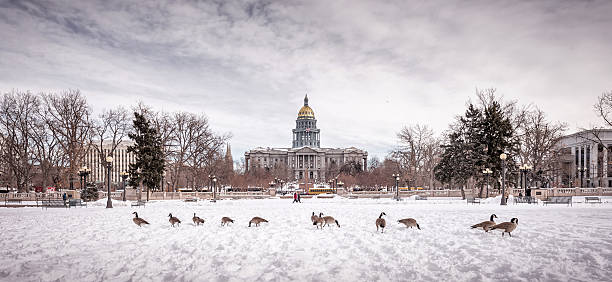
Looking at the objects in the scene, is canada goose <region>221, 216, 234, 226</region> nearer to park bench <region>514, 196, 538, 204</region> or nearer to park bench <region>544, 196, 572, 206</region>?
park bench <region>514, 196, 538, 204</region>

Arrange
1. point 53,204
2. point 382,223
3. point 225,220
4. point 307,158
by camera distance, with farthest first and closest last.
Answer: point 307,158 < point 53,204 < point 225,220 < point 382,223

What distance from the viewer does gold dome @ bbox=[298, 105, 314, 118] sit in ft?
591

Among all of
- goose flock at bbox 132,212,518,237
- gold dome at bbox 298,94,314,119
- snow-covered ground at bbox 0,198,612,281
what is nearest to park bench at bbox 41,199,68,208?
snow-covered ground at bbox 0,198,612,281

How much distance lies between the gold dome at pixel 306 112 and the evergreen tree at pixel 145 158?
462 feet

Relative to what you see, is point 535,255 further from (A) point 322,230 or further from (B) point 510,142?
(B) point 510,142

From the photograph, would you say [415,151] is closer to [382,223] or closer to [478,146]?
[478,146]

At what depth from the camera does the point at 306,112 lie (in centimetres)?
18038

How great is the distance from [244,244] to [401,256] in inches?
167

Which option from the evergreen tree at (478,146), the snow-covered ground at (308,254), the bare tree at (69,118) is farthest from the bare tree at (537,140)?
the bare tree at (69,118)

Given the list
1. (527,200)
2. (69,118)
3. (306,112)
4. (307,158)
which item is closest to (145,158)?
(69,118)

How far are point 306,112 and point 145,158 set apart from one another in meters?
143

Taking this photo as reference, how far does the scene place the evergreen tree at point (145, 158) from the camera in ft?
127

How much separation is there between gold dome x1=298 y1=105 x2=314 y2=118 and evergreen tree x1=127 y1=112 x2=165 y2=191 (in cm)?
14068

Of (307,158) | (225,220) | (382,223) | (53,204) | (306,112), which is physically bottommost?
(53,204)
